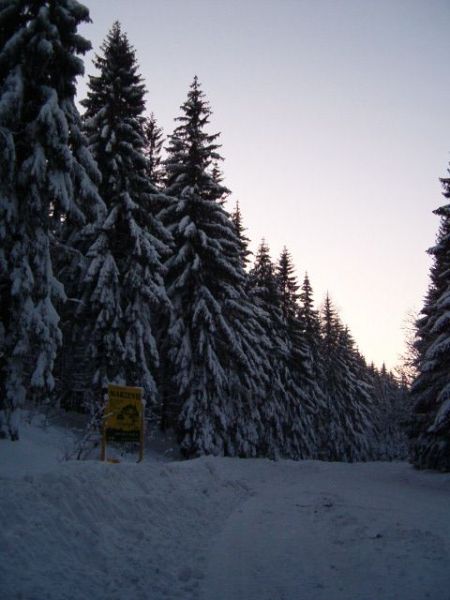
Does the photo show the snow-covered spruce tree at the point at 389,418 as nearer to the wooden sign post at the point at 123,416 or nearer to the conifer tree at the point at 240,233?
the conifer tree at the point at 240,233

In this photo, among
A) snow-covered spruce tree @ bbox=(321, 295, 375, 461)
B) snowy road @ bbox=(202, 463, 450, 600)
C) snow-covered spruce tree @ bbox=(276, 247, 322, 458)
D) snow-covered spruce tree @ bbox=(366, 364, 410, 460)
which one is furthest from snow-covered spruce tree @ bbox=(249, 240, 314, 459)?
snow-covered spruce tree @ bbox=(366, 364, 410, 460)

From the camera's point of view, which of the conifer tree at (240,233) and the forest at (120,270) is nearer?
the forest at (120,270)

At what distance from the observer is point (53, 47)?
12445 mm

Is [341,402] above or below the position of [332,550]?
above

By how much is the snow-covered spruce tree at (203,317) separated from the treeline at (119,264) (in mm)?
76

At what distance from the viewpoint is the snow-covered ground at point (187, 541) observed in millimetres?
5129

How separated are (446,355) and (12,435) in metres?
15.6

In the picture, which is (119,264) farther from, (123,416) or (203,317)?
(123,416)

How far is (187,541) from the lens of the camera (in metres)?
7.22

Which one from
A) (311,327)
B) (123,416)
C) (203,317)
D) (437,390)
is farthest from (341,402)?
(123,416)

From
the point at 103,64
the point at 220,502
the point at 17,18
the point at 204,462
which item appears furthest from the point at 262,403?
the point at 17,18

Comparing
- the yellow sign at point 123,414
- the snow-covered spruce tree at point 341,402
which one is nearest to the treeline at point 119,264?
the yellow sign at point 123,414

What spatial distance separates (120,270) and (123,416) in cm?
817

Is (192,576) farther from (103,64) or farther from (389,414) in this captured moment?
(389,414)
